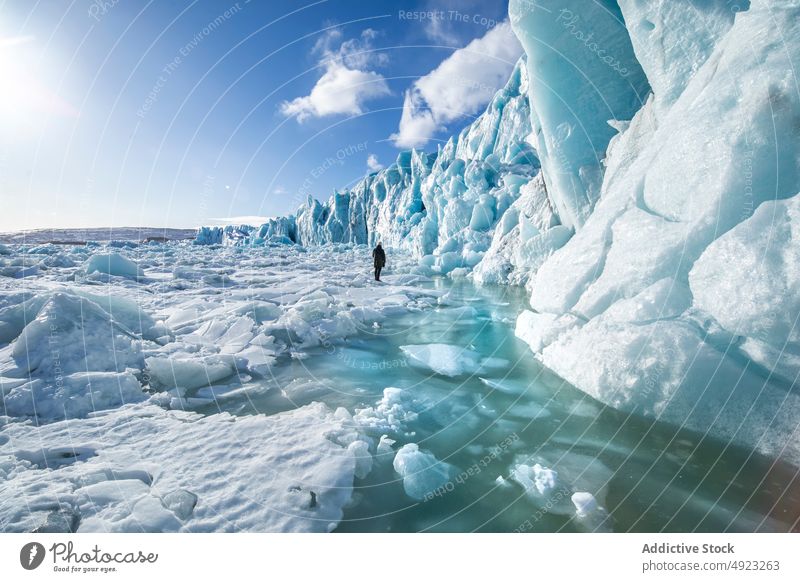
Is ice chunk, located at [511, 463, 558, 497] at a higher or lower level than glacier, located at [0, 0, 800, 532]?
lower

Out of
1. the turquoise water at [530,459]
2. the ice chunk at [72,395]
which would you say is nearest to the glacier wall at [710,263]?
the turquoise water at [530,459]

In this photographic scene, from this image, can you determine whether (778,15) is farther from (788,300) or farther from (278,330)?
(278,330)

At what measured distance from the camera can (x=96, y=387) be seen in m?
3.48

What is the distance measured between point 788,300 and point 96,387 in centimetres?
667

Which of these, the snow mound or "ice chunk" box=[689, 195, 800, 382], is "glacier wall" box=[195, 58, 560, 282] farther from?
the snow mound

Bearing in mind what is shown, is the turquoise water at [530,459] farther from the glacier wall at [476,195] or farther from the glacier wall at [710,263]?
the glacier wall at [476,195]

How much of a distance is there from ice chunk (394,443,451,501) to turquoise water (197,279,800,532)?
7cm

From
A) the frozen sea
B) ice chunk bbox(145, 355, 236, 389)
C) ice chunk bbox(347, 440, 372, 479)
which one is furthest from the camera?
ice chunk bbox(145, 355, 236, 389)

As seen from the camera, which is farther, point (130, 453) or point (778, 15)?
point (778, 15)

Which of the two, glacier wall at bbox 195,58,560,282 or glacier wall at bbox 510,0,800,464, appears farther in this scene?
glacier wall at bbox 195,58,560,282

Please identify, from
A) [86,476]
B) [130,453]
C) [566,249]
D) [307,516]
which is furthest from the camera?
[566,249]

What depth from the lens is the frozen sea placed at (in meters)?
2.18

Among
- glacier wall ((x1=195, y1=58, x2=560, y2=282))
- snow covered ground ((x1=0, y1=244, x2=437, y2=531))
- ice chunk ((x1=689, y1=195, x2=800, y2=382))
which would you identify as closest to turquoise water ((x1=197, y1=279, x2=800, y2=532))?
snow covered ground ((x1=0, y1=244, x2=437, y2=531))
